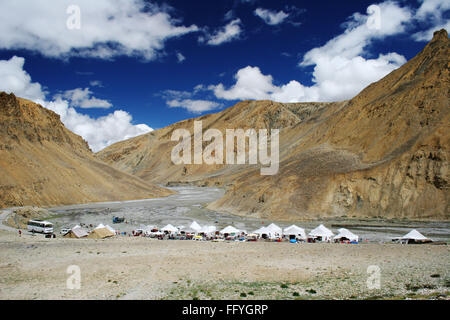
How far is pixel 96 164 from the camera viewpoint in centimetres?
8744

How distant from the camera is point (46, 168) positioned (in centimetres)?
6756

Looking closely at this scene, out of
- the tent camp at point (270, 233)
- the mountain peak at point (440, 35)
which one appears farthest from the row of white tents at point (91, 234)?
the mountain peak at point (440, 35)

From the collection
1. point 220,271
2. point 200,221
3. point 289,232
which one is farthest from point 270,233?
point 200,221

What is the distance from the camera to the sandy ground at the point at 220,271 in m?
14.0

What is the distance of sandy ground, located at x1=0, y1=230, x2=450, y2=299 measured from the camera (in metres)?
14.0

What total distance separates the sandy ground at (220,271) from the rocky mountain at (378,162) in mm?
22233

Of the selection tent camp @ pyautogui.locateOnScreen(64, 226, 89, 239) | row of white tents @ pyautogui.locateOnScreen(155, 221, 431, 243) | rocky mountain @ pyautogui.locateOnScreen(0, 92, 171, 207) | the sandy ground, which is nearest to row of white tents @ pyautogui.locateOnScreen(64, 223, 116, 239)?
tent camp @ pyautogui.locateOnScreen(64, 226, 89, 239)

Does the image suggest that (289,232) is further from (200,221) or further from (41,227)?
(41,227)

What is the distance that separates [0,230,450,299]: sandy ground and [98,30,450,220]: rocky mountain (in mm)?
22233

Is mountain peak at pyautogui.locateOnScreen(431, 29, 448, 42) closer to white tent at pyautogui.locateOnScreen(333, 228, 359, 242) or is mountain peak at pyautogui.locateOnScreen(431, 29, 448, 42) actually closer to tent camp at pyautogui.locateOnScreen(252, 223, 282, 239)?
white tent at pyautogui.locateOnScreen(333, 228, 359, 242)

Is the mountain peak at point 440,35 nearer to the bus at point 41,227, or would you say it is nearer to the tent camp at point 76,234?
the tent camp at point 76,234

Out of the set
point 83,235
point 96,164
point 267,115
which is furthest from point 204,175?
point 83,235

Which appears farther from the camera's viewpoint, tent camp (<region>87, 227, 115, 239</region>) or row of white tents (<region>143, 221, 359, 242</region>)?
tent camp (<region>87, 227, 115, 239</region>)
